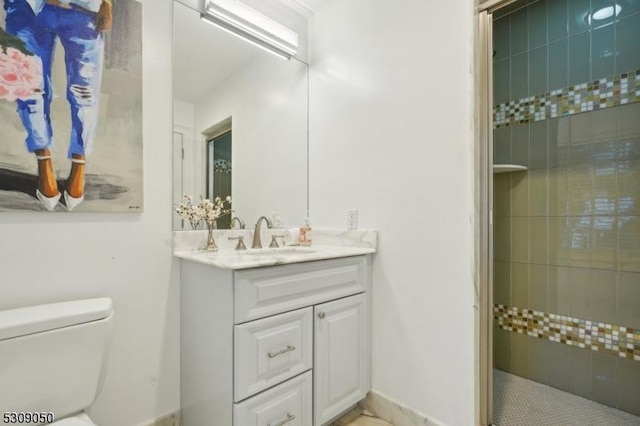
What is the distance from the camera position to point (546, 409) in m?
1.74

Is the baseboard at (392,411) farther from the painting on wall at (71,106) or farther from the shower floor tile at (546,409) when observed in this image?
the painting on wall at (71,106)

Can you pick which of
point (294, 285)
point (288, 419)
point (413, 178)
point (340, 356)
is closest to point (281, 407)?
point (288, 419)

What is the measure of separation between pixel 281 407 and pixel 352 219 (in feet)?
3.35

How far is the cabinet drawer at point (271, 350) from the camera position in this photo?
1203 mm

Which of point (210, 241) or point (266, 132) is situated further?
point (266, 132)

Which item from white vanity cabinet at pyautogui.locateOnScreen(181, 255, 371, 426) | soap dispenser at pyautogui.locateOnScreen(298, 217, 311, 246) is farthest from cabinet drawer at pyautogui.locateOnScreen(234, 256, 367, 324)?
soap dispenser at pyautogui.locateOnScreen(298, 217, 311, 246)

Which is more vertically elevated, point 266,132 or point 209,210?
point 266,132

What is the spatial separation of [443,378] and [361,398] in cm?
46

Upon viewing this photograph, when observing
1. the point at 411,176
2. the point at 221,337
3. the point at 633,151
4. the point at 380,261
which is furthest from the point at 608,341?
the point at 221,337

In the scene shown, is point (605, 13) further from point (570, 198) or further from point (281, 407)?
point (281, 407)

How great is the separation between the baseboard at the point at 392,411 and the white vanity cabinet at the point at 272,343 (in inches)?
3.8

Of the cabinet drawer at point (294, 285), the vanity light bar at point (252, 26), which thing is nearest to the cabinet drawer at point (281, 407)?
the cabinet drawer at point (294, 285)

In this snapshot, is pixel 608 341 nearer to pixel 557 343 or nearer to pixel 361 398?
pixel 557 343

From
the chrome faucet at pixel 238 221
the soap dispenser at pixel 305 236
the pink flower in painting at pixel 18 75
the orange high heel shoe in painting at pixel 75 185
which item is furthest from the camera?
the soap dispenser at pixel 305 236
